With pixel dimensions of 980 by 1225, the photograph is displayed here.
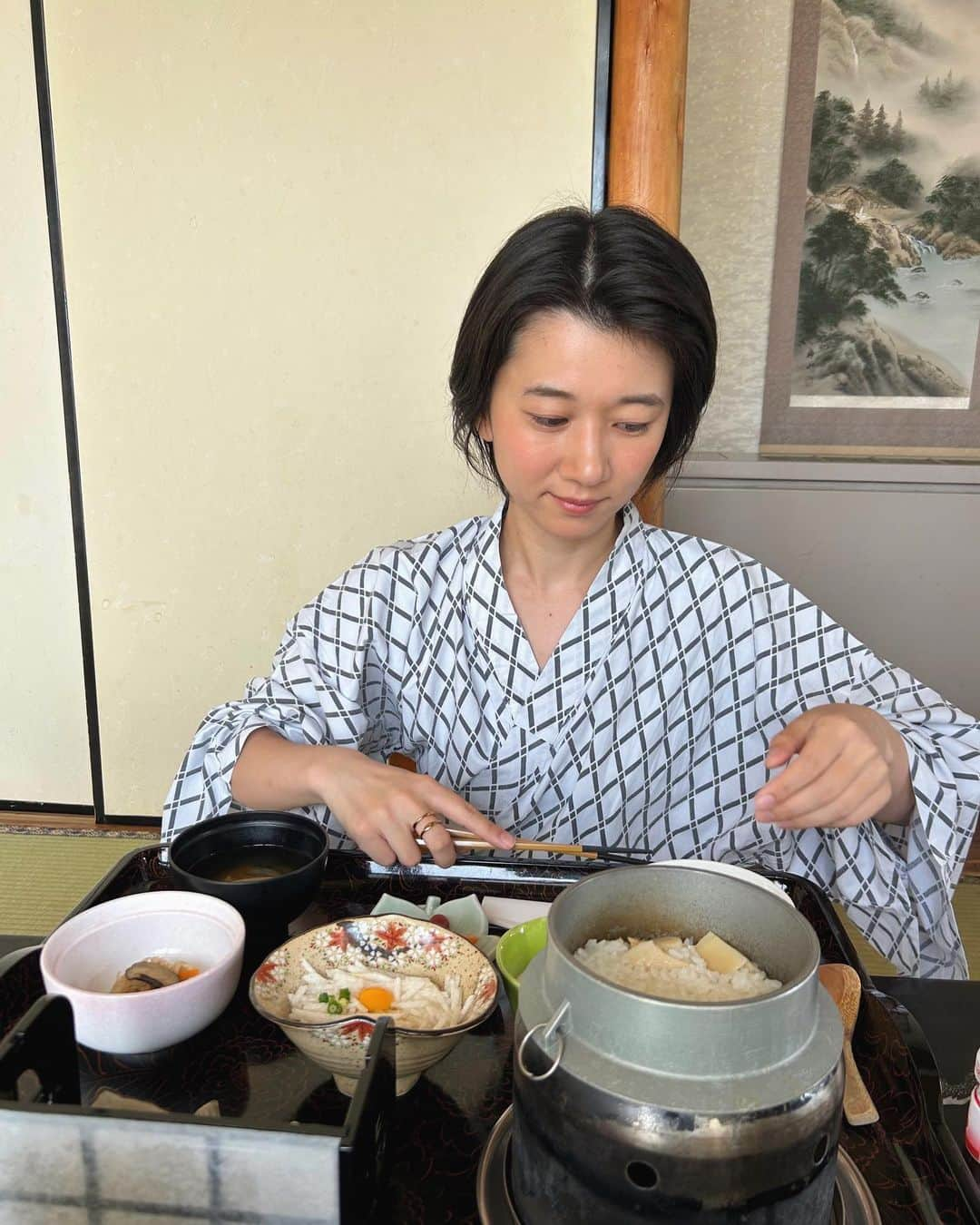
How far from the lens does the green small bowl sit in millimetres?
996

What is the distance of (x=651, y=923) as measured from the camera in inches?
30.9

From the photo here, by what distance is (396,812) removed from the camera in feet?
4.10

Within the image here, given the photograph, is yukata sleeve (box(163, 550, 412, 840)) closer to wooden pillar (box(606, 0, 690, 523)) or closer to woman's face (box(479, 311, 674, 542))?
woman's face (box(479, 311, 674, 542))

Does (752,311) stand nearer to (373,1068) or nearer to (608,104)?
(608,104)

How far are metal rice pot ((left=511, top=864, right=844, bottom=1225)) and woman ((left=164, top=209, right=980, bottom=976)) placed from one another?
2.06ft

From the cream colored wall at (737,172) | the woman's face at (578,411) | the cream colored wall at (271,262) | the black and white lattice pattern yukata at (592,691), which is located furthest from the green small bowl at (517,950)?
the cream colored wall at (737,172)

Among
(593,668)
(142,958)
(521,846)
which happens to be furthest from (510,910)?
(593,668)

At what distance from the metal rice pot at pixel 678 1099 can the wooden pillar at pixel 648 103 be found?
7.43 ft

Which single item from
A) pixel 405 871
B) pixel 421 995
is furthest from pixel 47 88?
pixel 421 995

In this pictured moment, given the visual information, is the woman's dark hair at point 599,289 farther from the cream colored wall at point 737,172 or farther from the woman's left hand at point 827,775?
the cream colored wall at point 737,172

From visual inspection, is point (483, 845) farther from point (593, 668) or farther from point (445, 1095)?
point (593, 668)

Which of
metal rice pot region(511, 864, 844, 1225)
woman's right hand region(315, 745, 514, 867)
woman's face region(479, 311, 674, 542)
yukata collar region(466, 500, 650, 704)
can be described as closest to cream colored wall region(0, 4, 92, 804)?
yukata collar region(466, 500, 650, 704)

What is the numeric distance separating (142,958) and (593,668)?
841 millimetres

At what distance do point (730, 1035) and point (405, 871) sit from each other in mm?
758
